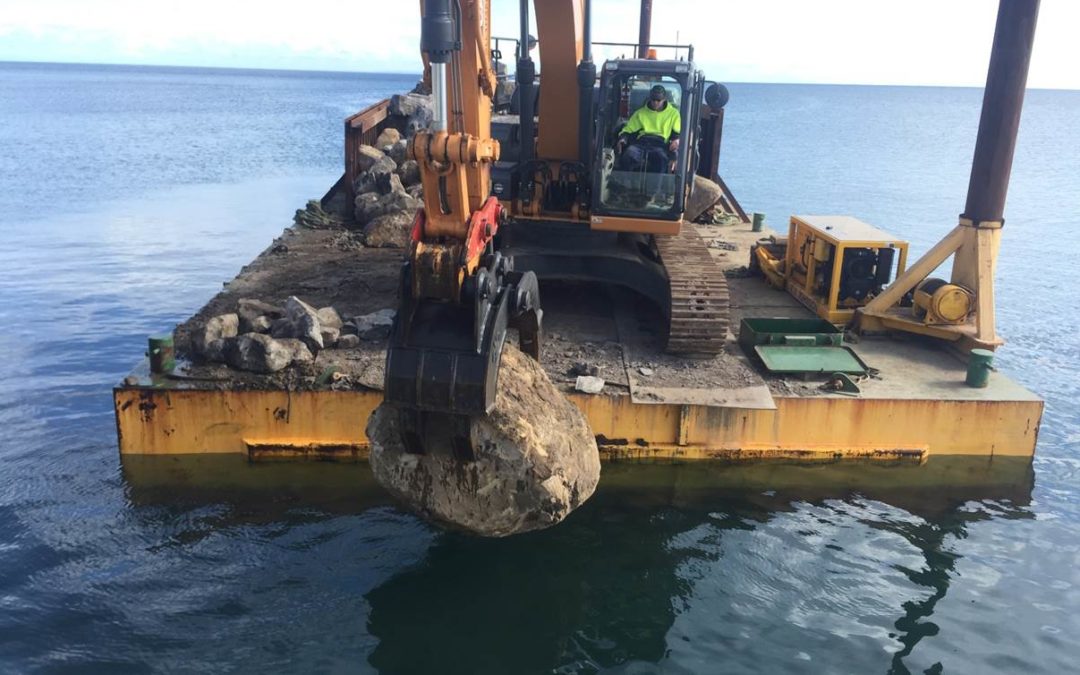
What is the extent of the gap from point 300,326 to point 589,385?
3.35m

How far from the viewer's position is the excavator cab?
32.3ft

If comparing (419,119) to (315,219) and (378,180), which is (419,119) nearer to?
(378,180)

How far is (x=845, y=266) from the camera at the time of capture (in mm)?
11320

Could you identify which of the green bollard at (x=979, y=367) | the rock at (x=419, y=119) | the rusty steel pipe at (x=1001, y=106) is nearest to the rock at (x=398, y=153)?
the rock at (x=419, y=119)

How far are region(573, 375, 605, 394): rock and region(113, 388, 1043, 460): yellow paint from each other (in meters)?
0.09

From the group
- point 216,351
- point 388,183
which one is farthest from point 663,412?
point 388,183

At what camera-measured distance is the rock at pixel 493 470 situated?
598 cm

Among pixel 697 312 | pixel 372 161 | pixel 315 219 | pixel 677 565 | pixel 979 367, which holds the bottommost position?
pixel 677 565

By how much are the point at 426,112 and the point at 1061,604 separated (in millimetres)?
19357

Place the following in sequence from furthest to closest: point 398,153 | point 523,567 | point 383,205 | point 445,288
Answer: point 398,153 → point 383,205 → point 523,567 → point 445,288

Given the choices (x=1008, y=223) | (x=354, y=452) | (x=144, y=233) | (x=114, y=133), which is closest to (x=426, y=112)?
(x=144, y=233)

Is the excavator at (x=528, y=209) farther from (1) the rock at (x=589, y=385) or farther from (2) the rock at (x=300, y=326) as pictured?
(2) the rock at (x=300, y=326)

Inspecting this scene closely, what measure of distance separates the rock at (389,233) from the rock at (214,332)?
205 inches

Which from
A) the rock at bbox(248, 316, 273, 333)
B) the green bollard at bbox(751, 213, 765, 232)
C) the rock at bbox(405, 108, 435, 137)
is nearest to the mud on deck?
the rock at bbox(248, 316, 273, 333)
